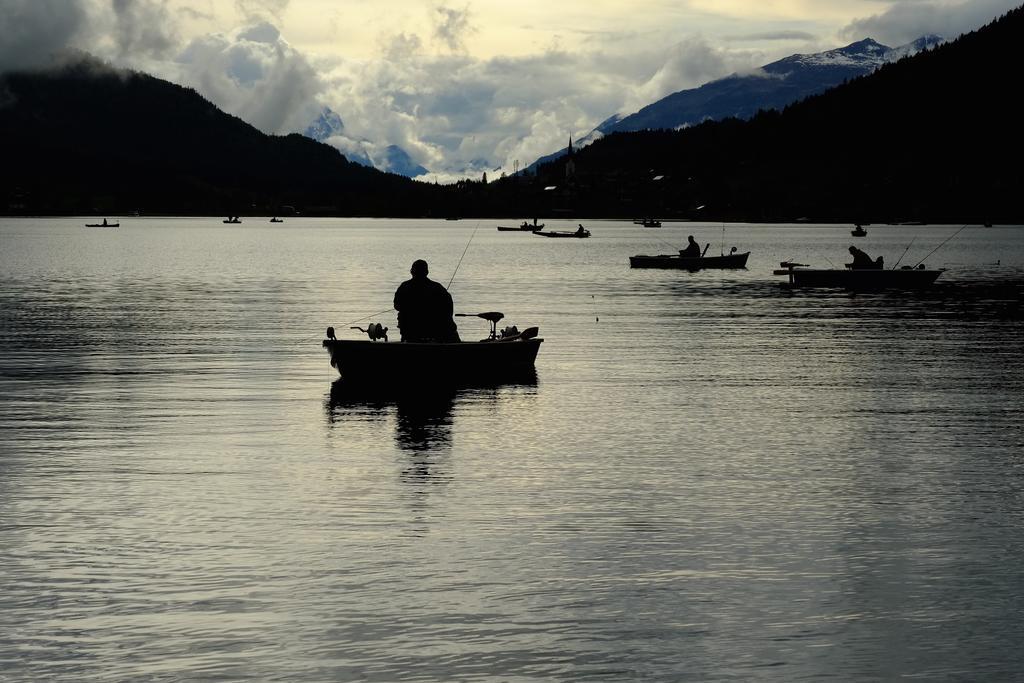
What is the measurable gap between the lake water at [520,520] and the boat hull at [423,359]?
102 cm

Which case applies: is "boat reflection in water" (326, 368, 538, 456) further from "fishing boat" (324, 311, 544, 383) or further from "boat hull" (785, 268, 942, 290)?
"boat hull" (785, 268, 942, 290)

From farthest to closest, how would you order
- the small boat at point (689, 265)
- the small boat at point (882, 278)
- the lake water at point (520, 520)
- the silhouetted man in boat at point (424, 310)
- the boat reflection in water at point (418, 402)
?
1. the small boat at point (689, 265)
2. the small boat at point (882, 278)
3. the silhouetted man in boat at point (424, 310)
4. the boat reflection in water at point (418, 402)
5. the lake water at point (520, 520)

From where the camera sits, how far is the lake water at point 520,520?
39.0ft

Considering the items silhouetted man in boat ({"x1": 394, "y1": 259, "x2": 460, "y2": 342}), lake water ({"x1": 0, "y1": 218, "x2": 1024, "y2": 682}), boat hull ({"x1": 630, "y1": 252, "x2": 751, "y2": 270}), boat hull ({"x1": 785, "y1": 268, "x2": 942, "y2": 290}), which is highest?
silhouetted man in boat ({"x1": 394, "y1": 259, "x2": 460, "y2": 342})

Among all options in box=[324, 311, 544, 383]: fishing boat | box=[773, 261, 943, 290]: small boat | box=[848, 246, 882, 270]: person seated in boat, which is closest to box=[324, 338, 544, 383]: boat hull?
box=[324, 311, 544, 383]: fishing boat

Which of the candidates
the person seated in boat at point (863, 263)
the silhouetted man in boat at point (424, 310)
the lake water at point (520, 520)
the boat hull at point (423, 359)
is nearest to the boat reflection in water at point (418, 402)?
the lake water at point (520, 520)

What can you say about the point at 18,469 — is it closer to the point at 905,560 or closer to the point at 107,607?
the point at 107,607

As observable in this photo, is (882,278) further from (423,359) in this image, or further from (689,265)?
(423,359)

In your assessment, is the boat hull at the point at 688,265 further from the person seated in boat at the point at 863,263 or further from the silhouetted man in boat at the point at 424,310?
the silhouetted man in boat at the point at 424,310

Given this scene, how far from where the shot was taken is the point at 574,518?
56.3 feet

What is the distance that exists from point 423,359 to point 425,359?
5 centimetres

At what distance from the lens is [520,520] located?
55.9ft

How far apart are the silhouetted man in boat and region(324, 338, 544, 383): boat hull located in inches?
18.9

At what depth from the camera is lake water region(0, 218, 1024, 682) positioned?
39.0 feet
